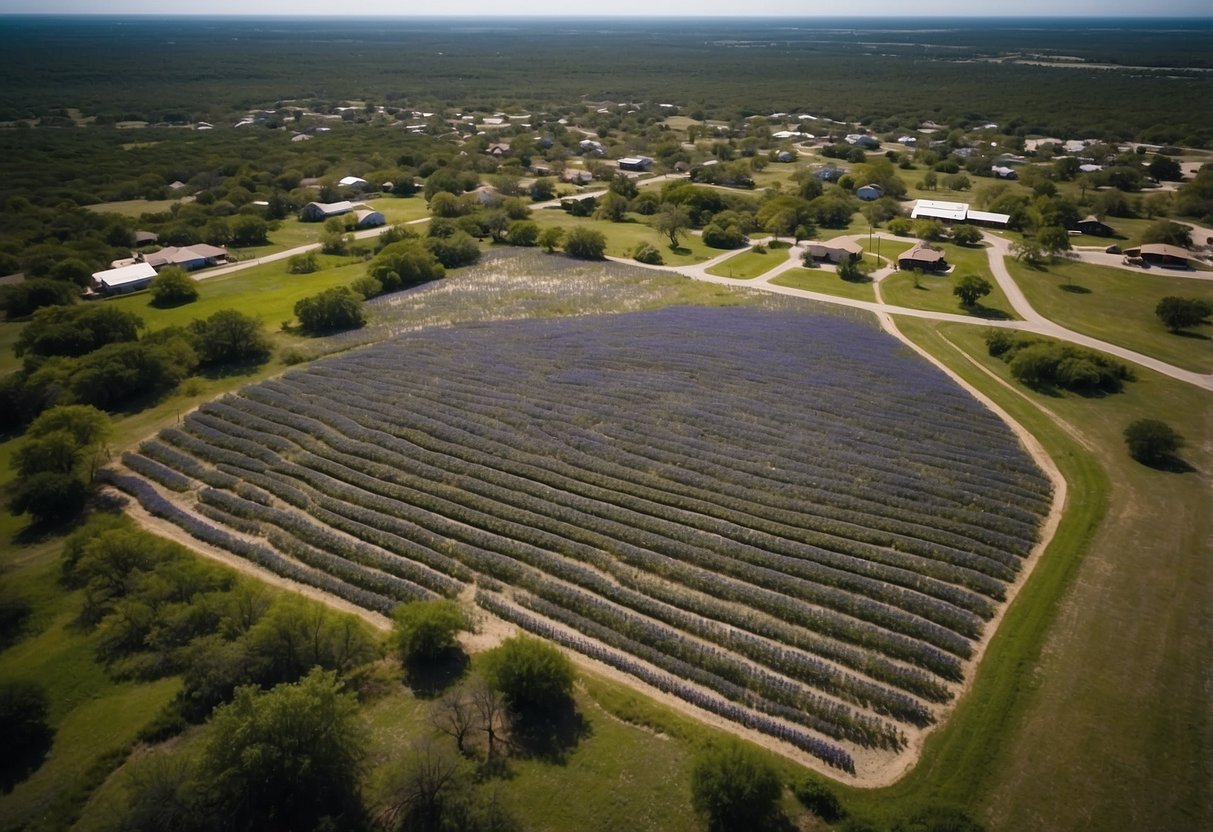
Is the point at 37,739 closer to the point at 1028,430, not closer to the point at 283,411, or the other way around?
the point at 283,411

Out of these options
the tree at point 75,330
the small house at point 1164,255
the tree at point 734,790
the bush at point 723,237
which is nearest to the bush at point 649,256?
the bush at point 723,237

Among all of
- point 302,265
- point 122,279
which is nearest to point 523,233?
point 302,265

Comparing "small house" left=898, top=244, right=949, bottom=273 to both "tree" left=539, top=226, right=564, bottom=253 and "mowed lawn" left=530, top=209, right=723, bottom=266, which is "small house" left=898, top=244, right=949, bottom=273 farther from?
"tree" left=539, top=226, right=564, bottom=253

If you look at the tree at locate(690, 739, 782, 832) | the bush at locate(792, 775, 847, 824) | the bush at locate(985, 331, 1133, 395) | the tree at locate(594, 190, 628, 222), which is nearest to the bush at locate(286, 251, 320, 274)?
the tree at locate(594, 190, 628, 222)

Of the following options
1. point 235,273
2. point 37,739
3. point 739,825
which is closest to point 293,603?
point 37,739

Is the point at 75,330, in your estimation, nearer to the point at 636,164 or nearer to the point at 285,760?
the point at 285,760

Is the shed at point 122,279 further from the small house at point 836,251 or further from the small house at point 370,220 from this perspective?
the small house at point 836,251
